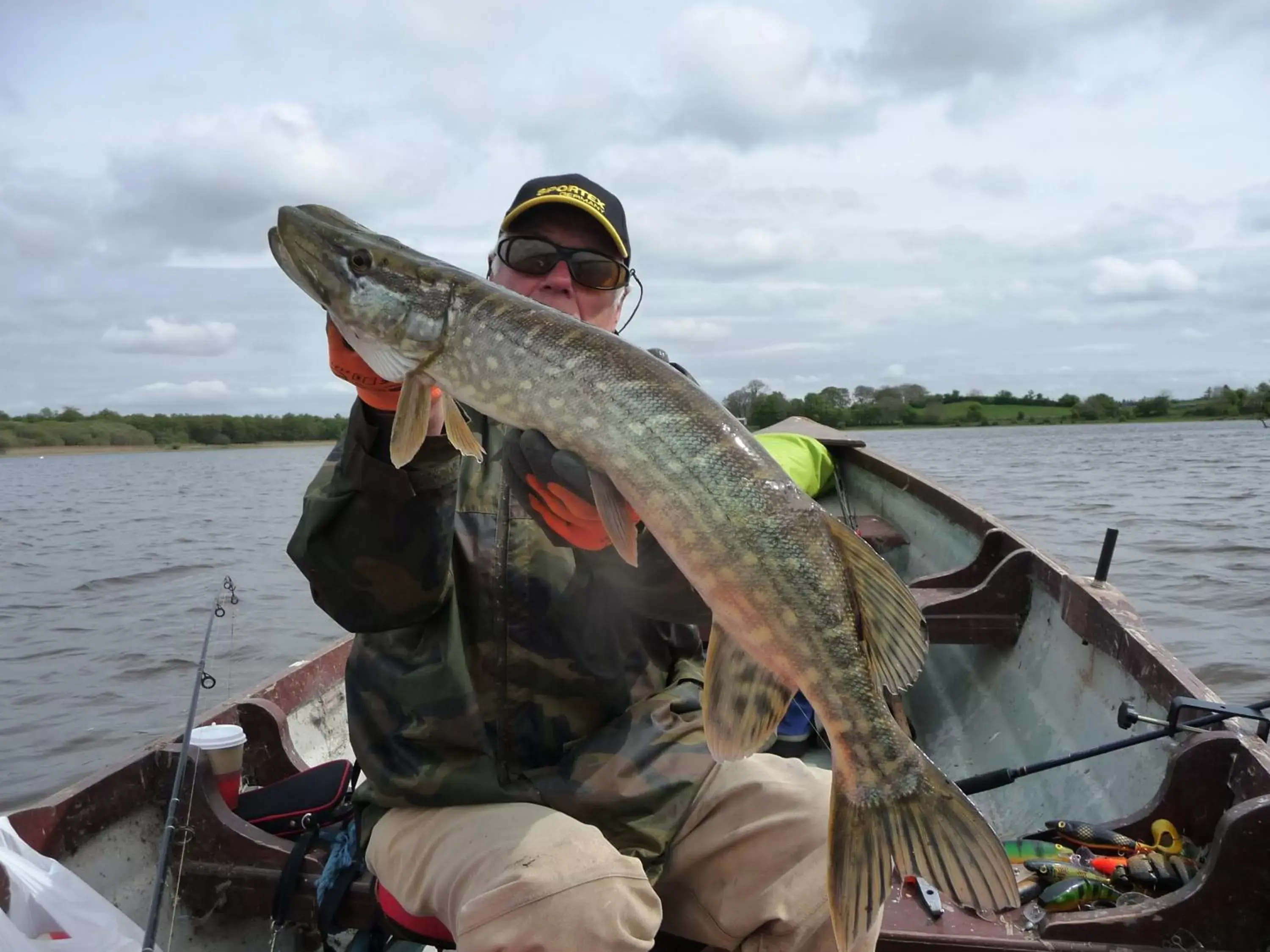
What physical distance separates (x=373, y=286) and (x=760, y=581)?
3.99 feet

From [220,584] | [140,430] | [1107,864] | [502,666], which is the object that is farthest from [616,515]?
[140,430]

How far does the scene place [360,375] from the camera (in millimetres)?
2244

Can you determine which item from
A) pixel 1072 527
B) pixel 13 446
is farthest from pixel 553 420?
pixel 13 446

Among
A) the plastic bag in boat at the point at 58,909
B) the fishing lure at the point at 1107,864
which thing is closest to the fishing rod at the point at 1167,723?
the fishing lure at the point at 1107,864

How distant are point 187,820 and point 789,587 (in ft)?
6.82

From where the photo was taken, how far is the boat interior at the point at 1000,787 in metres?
2.14

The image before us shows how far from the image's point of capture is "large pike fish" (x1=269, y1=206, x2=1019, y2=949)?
1.80m

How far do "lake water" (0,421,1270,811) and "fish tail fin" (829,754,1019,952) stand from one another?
15.2ft

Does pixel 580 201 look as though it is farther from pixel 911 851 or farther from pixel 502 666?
pixel 911 851

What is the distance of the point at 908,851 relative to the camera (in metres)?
1.79

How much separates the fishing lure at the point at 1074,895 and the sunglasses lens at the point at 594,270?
7.35 ft

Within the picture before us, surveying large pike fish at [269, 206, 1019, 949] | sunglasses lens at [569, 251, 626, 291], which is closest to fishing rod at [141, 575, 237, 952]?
large pike fish at [269, 206, 1019, 949]

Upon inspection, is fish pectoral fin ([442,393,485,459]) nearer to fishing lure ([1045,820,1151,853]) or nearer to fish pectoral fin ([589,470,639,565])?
fish pectoral fin ([589,470,639,565])

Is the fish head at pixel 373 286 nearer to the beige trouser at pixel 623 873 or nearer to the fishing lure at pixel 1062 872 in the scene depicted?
the beige trouser at pixel 623 873
